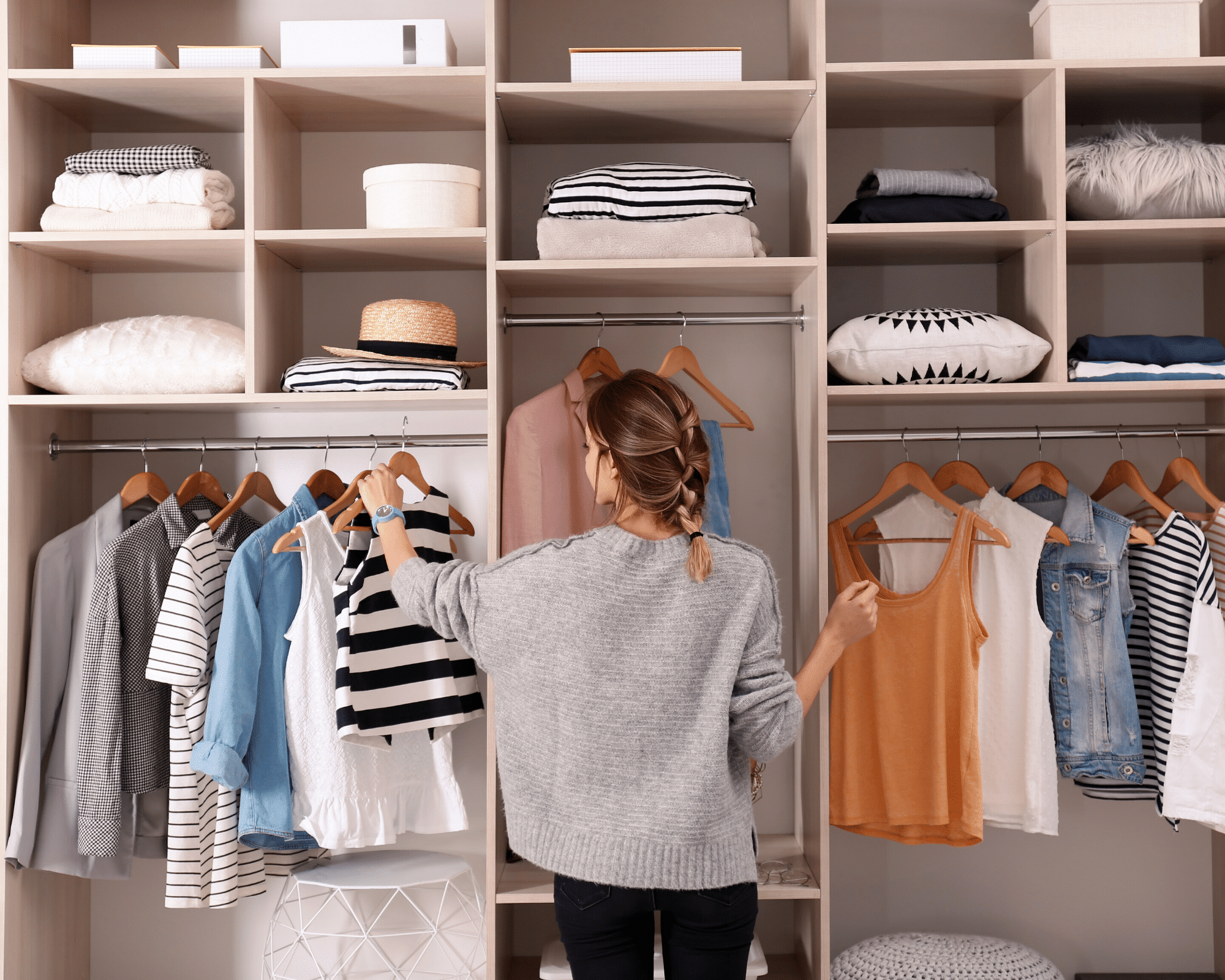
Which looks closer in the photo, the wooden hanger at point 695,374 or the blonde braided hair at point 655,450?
the blonde braided hair at point 655,450

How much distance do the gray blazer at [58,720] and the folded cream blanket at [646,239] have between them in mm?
1204

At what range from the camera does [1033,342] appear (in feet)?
6.58

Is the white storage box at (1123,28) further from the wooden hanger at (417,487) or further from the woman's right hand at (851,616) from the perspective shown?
the wooden hanger at (417,487)

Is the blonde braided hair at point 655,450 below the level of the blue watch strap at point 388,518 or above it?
above

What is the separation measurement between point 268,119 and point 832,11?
1442 mm

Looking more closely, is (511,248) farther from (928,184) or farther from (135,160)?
(928,184)

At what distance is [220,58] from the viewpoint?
2.06 metres

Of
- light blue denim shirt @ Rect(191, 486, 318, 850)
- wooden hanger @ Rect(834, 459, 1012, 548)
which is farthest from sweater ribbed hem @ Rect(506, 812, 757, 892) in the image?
wooden hanger @ Rect(834, 459, 1012, 548)

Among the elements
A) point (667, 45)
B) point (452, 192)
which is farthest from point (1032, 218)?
point (452, 192)

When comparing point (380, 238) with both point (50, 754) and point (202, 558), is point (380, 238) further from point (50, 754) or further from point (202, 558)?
point (50, 754)

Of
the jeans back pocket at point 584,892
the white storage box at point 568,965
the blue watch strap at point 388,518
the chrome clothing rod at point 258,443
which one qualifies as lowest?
the white storage box at point 568,965

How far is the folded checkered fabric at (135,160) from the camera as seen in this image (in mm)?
2088

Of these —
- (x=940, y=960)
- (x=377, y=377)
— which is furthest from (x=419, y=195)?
(x=940, y=960)

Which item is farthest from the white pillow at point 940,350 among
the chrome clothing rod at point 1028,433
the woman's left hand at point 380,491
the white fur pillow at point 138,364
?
the white fur pillow at point 138,364
